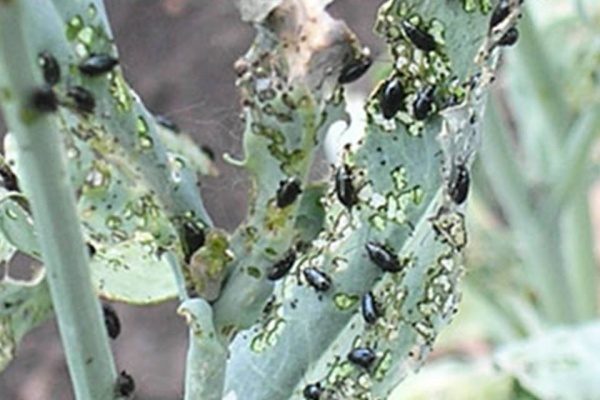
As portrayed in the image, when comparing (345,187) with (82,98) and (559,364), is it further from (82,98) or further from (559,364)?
(559,364)

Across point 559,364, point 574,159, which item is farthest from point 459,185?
point 574,159

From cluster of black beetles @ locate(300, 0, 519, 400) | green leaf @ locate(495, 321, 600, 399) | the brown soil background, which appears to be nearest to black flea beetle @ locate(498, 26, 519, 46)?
cluster of black beetles @ locate(300, 0, 519, 400)

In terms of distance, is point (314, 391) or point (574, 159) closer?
point (314, 391)

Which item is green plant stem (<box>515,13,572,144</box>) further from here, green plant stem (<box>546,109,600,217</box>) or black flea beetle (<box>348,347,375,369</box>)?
black flea beetle (<box>348,347,375,369</box>)

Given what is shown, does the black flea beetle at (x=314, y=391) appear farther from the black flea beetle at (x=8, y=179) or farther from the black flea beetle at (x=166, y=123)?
the black flea beetle at (x=166, y=123)

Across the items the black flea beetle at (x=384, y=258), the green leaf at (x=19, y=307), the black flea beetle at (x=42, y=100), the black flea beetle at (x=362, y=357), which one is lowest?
the green leaf at (x=19, y=307)

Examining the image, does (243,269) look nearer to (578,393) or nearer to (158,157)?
(158,157)

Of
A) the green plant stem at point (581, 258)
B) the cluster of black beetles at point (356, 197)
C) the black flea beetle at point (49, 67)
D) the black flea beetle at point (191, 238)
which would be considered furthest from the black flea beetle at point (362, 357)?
the green plant stem at point (581, 258)
